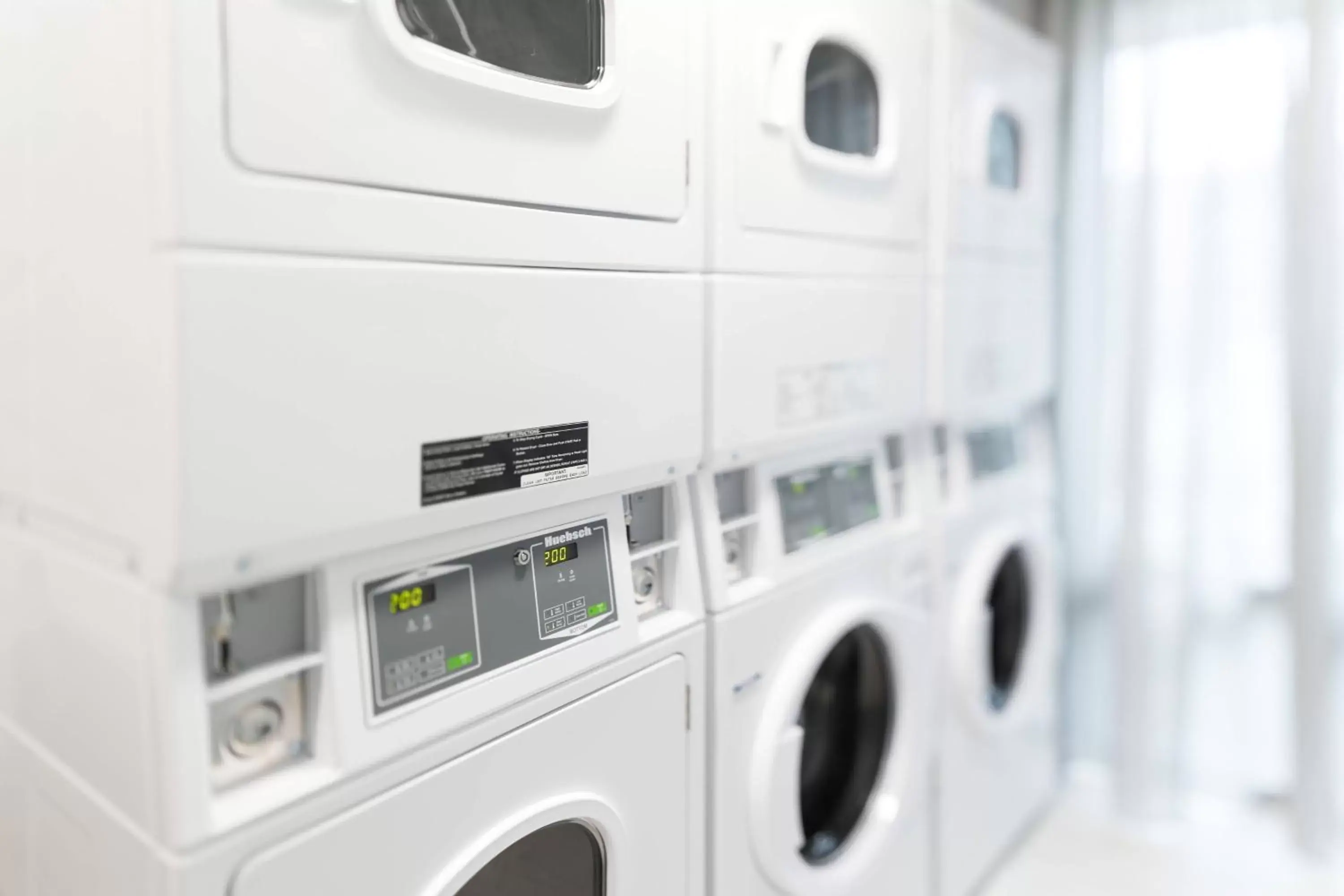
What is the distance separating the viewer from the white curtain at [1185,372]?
1.94 m

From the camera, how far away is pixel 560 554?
0.98 m

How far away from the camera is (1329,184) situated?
72.2 inches

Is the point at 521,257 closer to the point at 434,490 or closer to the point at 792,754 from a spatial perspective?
the point at 434,490

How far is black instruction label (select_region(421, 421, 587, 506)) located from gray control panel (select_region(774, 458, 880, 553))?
1.58ft

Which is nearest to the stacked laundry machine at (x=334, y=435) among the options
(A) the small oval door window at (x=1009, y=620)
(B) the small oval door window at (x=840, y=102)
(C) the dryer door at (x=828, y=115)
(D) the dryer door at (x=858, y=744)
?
(C) the dryer door at (x=828, y=115)

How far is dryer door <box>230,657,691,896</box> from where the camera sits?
2.48 ft

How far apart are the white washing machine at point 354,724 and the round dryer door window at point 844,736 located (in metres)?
0.46

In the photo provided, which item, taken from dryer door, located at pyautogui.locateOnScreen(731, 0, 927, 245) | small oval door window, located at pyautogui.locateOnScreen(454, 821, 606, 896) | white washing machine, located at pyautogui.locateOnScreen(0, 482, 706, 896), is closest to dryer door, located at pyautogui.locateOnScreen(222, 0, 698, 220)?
dryer door, located at pyautogui.locateOnScreen(731, 0, 927, 245)

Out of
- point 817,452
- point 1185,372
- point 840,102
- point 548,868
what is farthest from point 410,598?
point 1185,372

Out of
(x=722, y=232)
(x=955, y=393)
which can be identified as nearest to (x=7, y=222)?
(x=722, y=232)

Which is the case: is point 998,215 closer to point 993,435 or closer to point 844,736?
point 993,435

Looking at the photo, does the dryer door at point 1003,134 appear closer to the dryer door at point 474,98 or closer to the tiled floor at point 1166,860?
the dryer door at point 474,98

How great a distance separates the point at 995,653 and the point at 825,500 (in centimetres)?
93

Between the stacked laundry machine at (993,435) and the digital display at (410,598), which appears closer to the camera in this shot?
the digital display at (410,598)
